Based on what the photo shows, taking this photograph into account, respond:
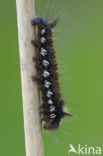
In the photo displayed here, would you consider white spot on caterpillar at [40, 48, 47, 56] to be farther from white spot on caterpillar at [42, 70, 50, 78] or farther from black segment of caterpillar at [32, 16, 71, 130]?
white spot on caterpillar at [42, 70, 50, 78]

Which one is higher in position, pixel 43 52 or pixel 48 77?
pixel 43 52

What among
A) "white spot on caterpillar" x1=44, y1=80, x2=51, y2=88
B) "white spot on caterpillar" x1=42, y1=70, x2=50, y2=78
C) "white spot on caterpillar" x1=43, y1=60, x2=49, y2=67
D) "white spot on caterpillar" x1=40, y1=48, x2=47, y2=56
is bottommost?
"white spot on caterpillar" x1=44, y1=80, x2=51, y2=88

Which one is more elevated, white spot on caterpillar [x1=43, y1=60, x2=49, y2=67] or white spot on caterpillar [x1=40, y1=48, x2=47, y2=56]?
white spot on caterpillar [x1=40, y1=48, x2=47, y2=56]

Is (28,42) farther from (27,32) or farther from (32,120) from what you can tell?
(32,120)

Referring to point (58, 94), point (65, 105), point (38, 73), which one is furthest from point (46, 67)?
point (65, 105)

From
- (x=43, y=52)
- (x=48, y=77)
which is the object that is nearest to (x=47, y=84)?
(x=48, y=77)

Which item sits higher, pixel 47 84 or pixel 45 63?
pixel 45 63

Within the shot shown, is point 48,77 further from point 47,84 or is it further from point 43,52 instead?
point 43,52

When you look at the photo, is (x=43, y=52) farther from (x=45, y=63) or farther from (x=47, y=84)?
(x=47, y=84)

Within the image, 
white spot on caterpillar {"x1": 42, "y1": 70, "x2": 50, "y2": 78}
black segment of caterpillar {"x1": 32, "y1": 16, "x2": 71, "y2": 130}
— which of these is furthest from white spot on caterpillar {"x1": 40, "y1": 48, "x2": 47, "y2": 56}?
white spot on caterpillar {"x1": 42, "y1": 70, "x2": 50, "y2": 78}

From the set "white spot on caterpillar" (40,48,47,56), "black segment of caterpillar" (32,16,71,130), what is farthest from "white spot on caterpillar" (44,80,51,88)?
"white spot on caterpillar" (40,48,47,56)
